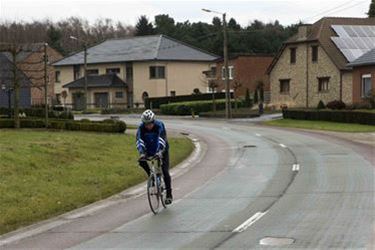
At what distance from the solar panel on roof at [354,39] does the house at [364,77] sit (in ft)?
18.1

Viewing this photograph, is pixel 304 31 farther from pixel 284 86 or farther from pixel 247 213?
pixel 247 213

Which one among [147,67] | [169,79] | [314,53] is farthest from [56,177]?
[169,79]

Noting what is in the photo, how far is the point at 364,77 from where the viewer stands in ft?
174

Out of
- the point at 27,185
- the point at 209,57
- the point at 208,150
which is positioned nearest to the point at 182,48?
the point at 209,57

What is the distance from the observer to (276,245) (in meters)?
9.28

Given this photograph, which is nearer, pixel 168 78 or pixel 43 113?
pixel 43 113

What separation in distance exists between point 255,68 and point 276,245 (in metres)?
79.0

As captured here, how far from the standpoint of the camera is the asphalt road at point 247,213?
9.89m

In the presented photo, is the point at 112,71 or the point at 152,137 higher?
the point at 112,71

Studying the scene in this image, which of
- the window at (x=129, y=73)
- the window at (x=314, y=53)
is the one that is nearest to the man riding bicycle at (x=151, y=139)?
the window at (x=314, y=53)

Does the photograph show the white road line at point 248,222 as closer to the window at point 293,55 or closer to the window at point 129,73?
the window at point 293,55

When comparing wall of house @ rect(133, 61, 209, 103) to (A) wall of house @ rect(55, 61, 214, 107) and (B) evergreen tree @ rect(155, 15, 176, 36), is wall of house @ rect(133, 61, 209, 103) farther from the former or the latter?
(B) evergreen tree @ rect(155, 15, 176, 36)

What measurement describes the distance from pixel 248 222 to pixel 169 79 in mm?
77163

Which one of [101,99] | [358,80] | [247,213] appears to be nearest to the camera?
[247,213]
